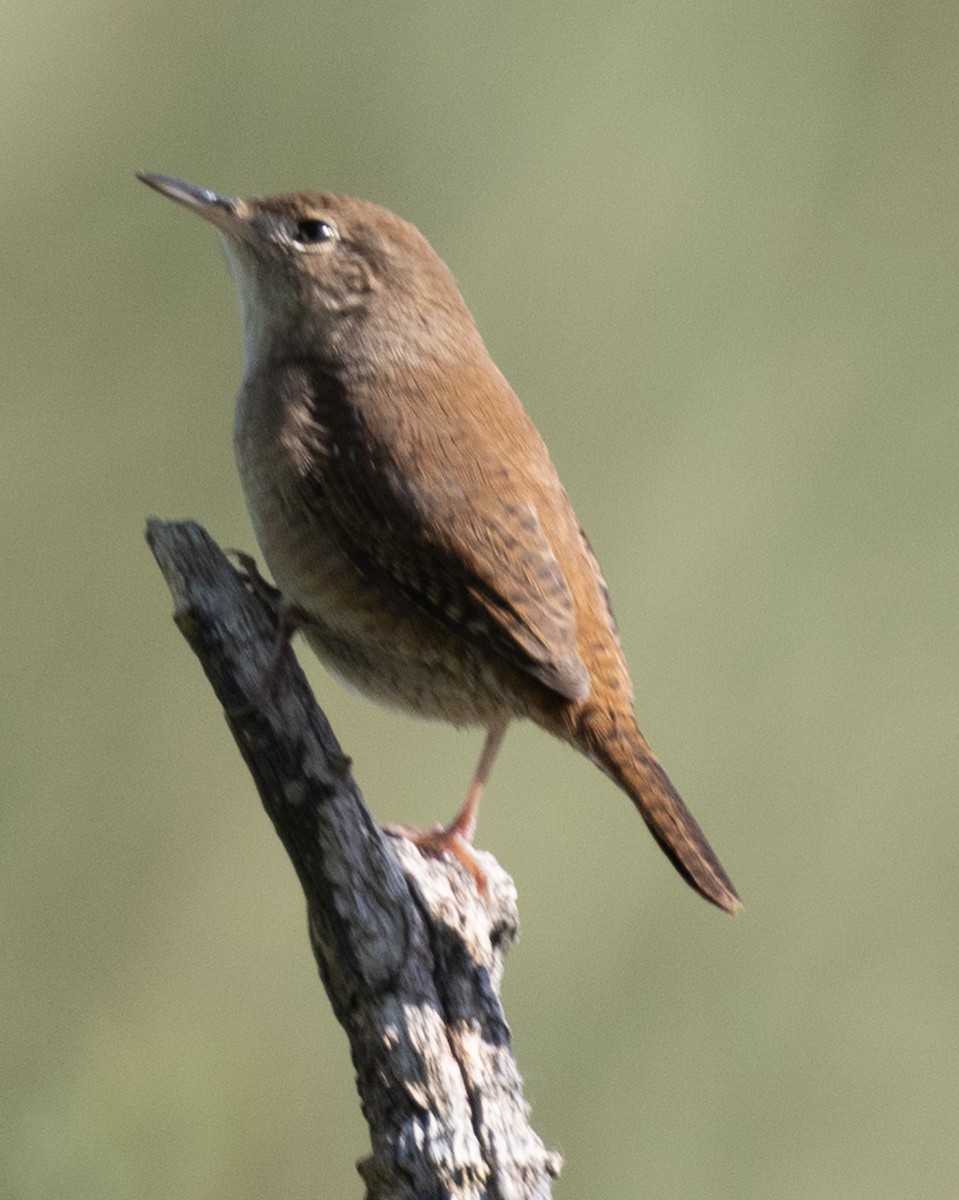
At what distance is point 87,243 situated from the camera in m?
4.87

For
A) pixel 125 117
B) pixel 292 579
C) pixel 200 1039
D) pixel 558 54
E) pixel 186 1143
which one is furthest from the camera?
pixel 558 54

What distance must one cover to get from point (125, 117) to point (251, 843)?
6.32 ft

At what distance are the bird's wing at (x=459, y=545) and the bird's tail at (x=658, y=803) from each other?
0.12 m

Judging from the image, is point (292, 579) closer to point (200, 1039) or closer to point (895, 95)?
point (200, 1039)

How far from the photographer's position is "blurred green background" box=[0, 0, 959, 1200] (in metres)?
4.36

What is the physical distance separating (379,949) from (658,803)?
1.94 ft

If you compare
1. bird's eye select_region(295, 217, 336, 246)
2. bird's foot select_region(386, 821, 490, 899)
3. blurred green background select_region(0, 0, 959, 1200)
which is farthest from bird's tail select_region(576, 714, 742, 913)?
bird's eye select_region(295, 217, 336, 246)

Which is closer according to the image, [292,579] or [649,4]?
[292,579]

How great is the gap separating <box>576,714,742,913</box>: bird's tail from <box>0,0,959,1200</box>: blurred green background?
122cm

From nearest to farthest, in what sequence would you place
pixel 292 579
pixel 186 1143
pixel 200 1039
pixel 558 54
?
pixel 292 579 → pixel 186 1143 → pixel 200 1039 → pixel 558 54

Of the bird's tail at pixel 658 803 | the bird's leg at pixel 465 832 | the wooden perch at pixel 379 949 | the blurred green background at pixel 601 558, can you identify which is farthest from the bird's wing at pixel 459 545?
the blurred green background at pixel 601 558

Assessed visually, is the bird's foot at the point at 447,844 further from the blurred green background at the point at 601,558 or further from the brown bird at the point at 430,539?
the blurred green background at the point at 601,558

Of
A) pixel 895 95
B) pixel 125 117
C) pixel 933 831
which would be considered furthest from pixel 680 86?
pixel 933 831

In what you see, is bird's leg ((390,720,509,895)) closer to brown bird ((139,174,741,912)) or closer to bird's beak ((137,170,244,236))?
brown bird ((139,174,741,912))
